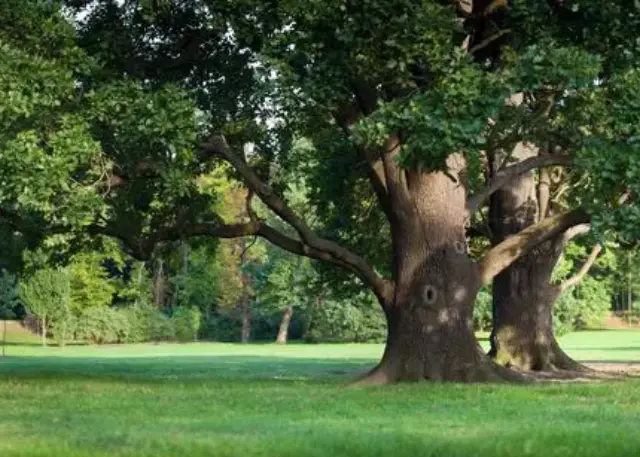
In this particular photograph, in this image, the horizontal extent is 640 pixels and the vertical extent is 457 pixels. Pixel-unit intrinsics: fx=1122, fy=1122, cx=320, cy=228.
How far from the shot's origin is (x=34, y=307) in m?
64.3

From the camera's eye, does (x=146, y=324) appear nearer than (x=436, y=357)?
No

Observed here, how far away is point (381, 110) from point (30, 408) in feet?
21.4

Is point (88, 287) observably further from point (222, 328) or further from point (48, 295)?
point (222, 328)

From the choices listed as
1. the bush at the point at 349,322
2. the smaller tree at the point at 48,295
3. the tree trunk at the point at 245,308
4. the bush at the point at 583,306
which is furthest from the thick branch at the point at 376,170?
the tree trunk at the point at 245,308

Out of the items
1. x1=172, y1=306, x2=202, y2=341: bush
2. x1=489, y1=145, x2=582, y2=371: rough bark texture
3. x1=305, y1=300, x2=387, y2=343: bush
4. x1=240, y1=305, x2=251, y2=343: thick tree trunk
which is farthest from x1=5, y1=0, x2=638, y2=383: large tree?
x1=240, y1=305, x2=251, y2=343: thick tree trunk

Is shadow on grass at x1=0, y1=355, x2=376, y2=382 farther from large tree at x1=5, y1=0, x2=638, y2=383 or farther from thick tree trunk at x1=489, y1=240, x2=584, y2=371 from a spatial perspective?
thick tree trunk at x1=489, y1=240, x2=584, y2=371

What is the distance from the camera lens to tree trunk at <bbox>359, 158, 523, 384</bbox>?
782 inches

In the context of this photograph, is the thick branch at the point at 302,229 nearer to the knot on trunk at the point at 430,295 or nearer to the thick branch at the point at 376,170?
the knot on trunk at the point at 430,295

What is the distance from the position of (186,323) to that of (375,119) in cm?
5995

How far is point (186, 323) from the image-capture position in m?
75.2

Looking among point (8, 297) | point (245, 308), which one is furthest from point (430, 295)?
point (8, 297)

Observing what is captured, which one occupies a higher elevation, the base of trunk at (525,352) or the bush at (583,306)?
the bush at (583,306)

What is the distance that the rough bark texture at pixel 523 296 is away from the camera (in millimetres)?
26609

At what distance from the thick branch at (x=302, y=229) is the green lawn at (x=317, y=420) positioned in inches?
100
